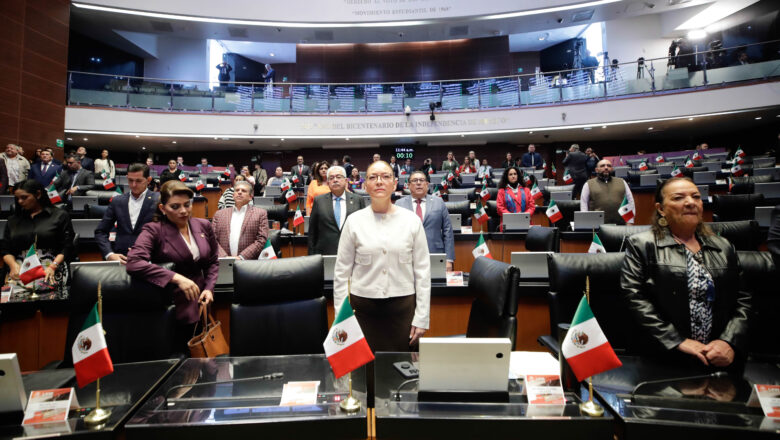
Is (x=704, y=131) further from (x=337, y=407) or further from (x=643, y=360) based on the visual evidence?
(x=337, y=407)

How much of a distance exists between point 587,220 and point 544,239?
1.25m

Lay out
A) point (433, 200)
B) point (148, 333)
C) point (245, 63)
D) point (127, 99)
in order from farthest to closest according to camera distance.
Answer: point (245, 63), point (127, 99), point (433, 200), point (148, 333)

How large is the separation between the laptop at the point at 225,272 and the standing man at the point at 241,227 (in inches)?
20.5

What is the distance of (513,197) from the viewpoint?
489 centimetres

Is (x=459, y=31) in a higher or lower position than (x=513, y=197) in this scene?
higher

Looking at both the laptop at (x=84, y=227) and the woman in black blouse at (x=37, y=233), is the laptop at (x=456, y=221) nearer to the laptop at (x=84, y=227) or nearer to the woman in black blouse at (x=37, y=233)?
the woman in black blouse at (x=37, y=233)

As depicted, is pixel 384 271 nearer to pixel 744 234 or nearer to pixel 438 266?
pixel 438 266

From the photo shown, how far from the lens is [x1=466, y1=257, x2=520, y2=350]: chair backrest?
165cm

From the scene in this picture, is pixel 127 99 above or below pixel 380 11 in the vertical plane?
below

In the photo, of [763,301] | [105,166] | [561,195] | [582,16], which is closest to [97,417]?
[763,301]

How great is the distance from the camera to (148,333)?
1813 mm

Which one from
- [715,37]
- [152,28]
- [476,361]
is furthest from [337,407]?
[715,37]

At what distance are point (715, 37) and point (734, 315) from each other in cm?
1714

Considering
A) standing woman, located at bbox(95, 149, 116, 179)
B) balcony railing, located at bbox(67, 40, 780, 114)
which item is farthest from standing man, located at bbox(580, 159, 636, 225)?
standing woman, located at bbox(95, 149, 116, 179)
